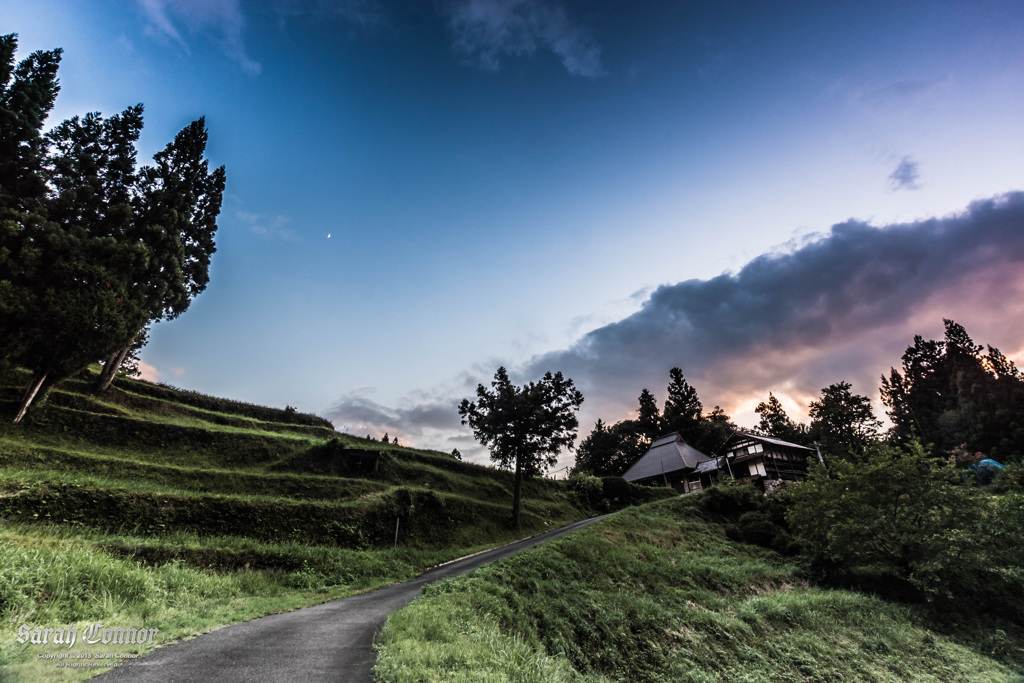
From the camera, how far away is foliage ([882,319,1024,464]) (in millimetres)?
49031

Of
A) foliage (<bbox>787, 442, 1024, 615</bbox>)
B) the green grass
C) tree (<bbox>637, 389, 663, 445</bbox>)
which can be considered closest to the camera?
the green grass

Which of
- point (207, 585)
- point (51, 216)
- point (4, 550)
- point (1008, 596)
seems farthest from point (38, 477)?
point (1008, 596)

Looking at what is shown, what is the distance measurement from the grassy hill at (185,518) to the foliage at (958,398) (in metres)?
49.3

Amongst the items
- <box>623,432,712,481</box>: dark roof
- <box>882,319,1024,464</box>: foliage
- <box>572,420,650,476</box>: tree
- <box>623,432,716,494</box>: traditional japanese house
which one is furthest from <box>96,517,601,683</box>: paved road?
<box>572,420,650,476</box>: tree

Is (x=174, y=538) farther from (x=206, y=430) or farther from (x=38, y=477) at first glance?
(x=206, y=430)

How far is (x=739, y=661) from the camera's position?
12367 millimetres

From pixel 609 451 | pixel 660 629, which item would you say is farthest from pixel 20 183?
pixel 609 451

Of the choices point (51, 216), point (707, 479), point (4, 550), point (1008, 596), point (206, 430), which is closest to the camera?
point (4, 550)

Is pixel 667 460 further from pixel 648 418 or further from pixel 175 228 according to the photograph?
pixel 175 228

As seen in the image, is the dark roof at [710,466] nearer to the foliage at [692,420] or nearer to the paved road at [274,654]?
the foliage at [692,420]

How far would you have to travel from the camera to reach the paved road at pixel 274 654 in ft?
20.9

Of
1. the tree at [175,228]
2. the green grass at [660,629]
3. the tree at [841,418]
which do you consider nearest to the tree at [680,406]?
the tree at [841,418]

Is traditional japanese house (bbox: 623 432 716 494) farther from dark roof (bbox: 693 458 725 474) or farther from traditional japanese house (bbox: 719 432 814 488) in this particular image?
traditional japanese house (bbox: 719 432 814 488)

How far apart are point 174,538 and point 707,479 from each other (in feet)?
160
